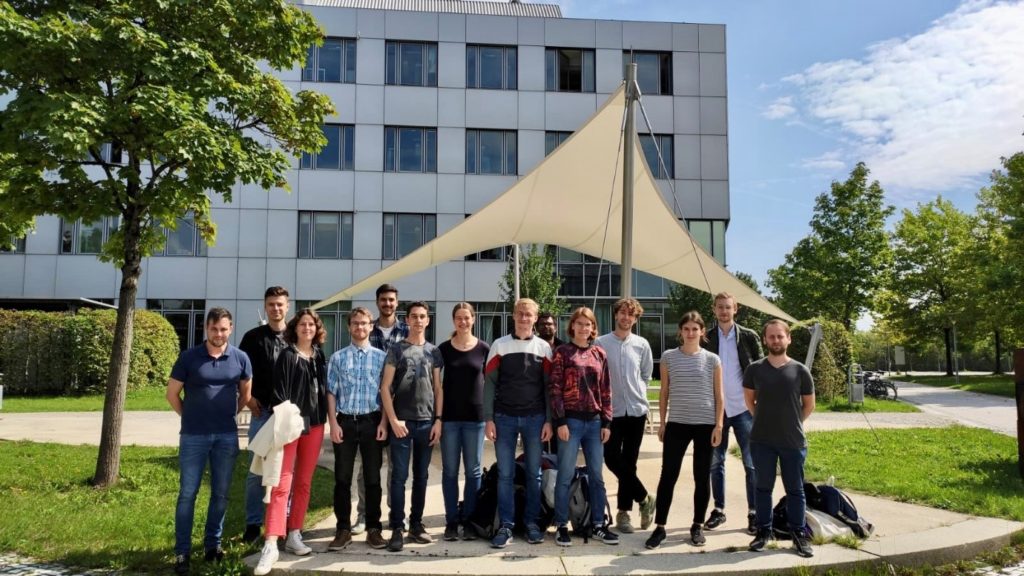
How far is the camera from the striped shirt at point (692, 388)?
174 inches

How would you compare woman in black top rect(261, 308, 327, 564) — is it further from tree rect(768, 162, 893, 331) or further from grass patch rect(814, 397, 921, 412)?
tree rect(768, 162, 893, 331)

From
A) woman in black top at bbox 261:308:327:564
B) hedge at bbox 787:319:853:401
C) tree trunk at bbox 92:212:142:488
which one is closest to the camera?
woman in black top at bbox 261:308:327:564

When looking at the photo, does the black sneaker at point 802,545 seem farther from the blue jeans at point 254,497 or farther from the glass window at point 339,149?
the glass window at point 339,149

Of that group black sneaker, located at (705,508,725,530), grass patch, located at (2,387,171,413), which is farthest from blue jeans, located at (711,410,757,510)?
grass patch, located at (2,387,171,413)

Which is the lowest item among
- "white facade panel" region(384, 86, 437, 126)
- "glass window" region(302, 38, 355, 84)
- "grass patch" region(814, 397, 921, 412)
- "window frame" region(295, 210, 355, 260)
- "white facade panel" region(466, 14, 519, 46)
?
"grass patch" region(814, 397, 921, 412)

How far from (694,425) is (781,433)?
541 mm

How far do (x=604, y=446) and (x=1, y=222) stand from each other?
6.66 meters

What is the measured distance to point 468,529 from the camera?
4.53 metres

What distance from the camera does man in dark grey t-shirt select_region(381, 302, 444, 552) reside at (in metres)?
4.32

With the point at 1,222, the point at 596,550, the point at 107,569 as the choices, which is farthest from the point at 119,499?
the point at 596,550

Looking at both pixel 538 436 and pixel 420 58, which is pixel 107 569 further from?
pixel 420 58

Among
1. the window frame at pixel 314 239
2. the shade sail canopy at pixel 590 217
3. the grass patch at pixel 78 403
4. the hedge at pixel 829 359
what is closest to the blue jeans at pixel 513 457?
the shade sail canopy at pixel 590 217

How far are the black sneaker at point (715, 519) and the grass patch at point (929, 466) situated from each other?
2123 mm

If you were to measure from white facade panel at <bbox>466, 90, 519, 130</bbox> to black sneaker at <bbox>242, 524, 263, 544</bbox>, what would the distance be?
59.5 feet
